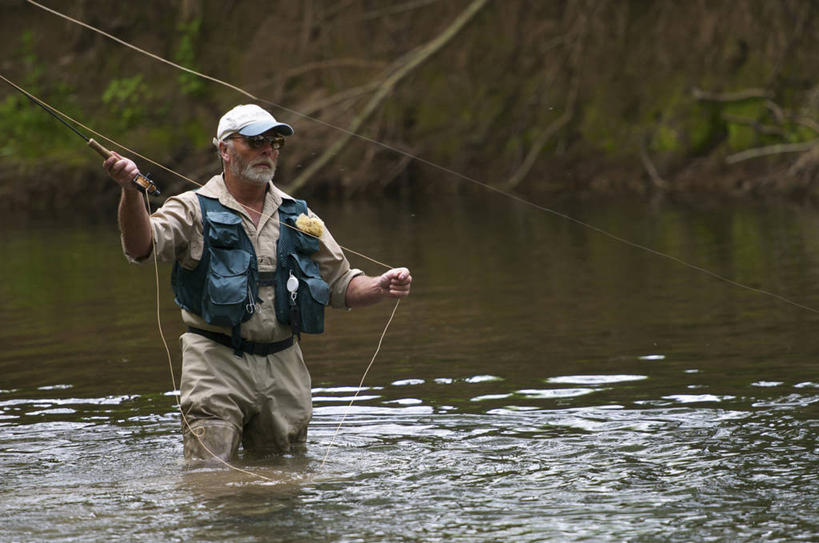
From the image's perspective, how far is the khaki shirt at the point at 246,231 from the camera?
509cm

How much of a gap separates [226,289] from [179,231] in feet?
0.95

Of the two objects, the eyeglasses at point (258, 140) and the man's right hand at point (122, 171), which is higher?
the eyeglasses at point (258, 140)

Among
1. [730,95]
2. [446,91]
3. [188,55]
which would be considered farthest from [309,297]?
[188,55]

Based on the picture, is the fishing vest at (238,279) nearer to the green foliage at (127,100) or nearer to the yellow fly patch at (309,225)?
the yellow fly patch at (309,225)

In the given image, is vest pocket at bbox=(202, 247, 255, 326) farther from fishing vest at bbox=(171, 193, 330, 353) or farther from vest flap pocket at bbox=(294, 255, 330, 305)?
vest flap pocket at bbox=(294, 255, 330, 305)

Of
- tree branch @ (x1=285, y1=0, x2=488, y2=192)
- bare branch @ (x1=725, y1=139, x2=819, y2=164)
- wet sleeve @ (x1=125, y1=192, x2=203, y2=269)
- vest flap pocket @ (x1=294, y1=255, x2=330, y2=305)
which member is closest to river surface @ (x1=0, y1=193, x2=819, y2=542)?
vest flap pocket @ (x1=294, y1=255, x2=330, y2=305)

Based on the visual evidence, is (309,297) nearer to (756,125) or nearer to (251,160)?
(251,160)

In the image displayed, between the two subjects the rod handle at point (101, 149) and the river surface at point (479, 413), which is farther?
the rod handle at point (101, 149)

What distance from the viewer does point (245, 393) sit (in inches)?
208

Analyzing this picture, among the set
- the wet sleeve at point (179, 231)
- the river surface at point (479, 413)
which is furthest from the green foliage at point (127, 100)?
the wet sleeve at point (179, 231)

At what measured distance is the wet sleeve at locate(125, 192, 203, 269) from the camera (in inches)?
198

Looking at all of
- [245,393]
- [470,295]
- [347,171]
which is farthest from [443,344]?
[347,171]

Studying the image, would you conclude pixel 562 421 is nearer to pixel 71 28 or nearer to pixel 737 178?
pixel 737 178

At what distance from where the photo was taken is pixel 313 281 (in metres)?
5.36
